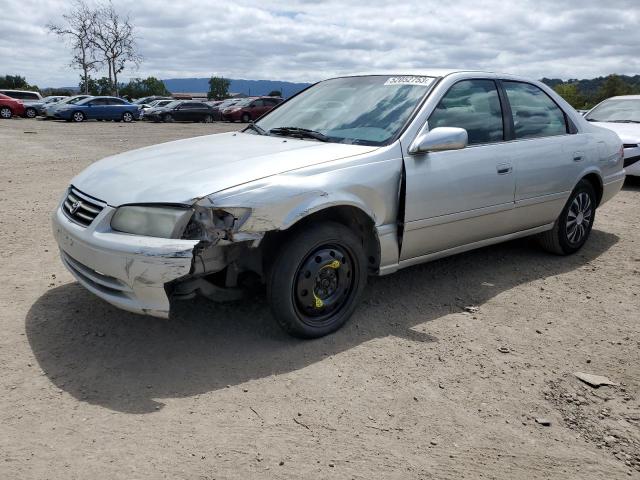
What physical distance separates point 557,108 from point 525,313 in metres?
2.10

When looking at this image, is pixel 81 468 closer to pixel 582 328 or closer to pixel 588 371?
pixel 588 371

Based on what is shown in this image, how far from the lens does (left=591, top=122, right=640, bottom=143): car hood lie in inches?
352

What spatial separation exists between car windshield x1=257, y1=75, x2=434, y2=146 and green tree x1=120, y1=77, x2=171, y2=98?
62.9 meters

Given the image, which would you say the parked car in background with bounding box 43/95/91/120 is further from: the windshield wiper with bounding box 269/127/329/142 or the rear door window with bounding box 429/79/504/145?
the rear door window with bounding box 429/79/504/145

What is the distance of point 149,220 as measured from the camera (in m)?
3.10

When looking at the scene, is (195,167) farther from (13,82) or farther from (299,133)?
(13,82)

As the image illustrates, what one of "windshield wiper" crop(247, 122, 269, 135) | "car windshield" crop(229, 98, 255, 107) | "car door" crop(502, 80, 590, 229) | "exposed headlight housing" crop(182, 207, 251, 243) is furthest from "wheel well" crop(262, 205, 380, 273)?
"car windshield" crop(229, 98, 255, 107)

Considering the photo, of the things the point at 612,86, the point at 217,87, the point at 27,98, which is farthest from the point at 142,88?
the point at 612,86

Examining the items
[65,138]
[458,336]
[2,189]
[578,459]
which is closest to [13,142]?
[65,138]

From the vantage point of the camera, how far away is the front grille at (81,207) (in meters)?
3.32

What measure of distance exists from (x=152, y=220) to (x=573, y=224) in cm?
402

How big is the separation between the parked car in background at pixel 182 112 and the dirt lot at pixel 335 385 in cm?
2765

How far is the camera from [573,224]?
546 cm

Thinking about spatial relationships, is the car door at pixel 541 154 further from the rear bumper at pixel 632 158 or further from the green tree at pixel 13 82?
the green tree at pixel 13 82
